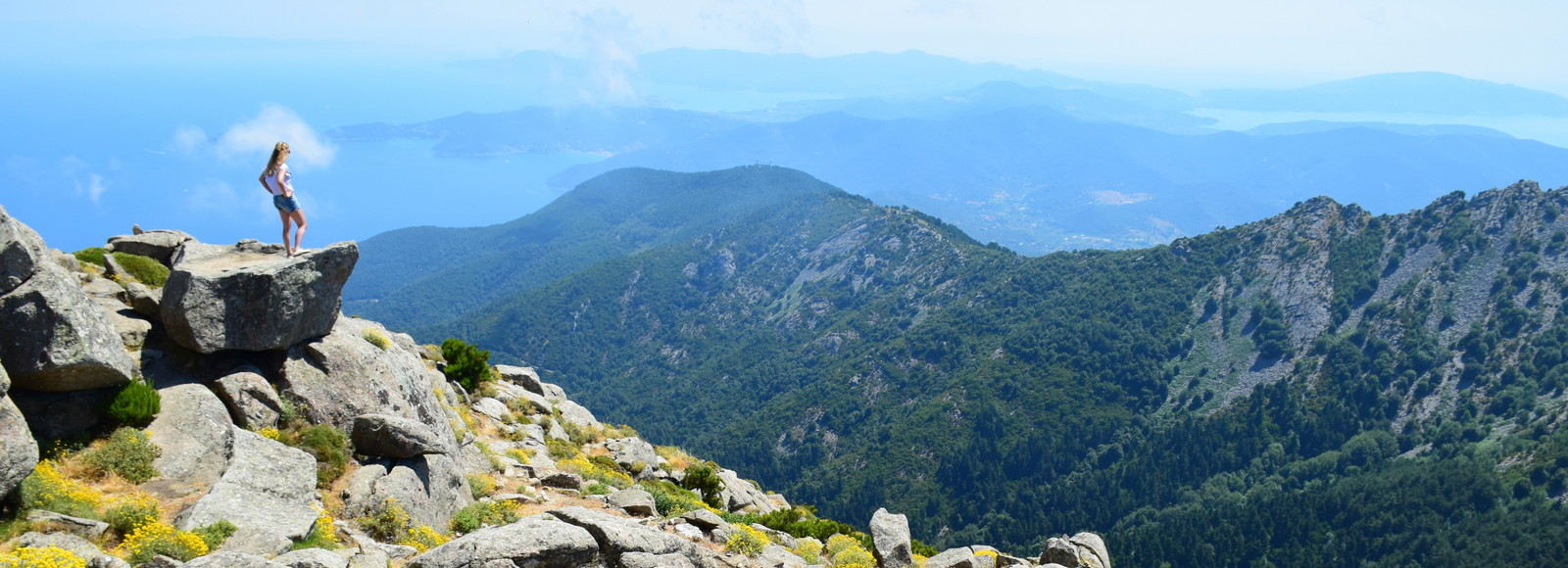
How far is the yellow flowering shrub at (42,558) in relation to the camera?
32.0 ft

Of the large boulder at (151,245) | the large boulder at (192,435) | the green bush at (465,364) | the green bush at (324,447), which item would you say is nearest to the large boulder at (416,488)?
the green bush at (324,447)

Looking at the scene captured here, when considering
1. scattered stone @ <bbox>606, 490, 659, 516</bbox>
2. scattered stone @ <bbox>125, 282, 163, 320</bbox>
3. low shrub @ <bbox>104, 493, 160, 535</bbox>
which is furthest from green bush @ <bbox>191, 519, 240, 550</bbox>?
scattered stone @ <bbox>606, 490, 659, 516</bbox>

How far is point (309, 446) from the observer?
675 inches

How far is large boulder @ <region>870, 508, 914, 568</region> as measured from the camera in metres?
22.0

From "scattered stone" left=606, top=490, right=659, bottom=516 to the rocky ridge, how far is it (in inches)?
2.3

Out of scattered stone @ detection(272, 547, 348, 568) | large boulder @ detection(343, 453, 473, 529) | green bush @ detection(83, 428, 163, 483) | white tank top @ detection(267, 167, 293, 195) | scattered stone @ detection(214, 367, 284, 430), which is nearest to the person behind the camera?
scattered stone @ detection(272, 547, 348, 568)

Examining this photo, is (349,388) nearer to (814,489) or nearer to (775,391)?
(814,489)

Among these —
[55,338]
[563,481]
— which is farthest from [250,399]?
[563,481]

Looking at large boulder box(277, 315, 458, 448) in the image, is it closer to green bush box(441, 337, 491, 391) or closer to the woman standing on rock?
the woman standing on rock

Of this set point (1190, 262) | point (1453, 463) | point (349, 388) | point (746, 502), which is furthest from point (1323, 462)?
point (349, 388)

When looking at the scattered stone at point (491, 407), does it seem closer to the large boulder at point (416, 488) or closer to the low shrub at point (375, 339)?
the low shrub at point (375, 339)

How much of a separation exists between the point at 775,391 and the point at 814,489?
51691mm

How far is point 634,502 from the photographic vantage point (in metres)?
20.3

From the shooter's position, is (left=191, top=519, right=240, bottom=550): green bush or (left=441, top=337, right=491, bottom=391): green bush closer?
(left=191, top=519, right=240, bottom=550): green bush
